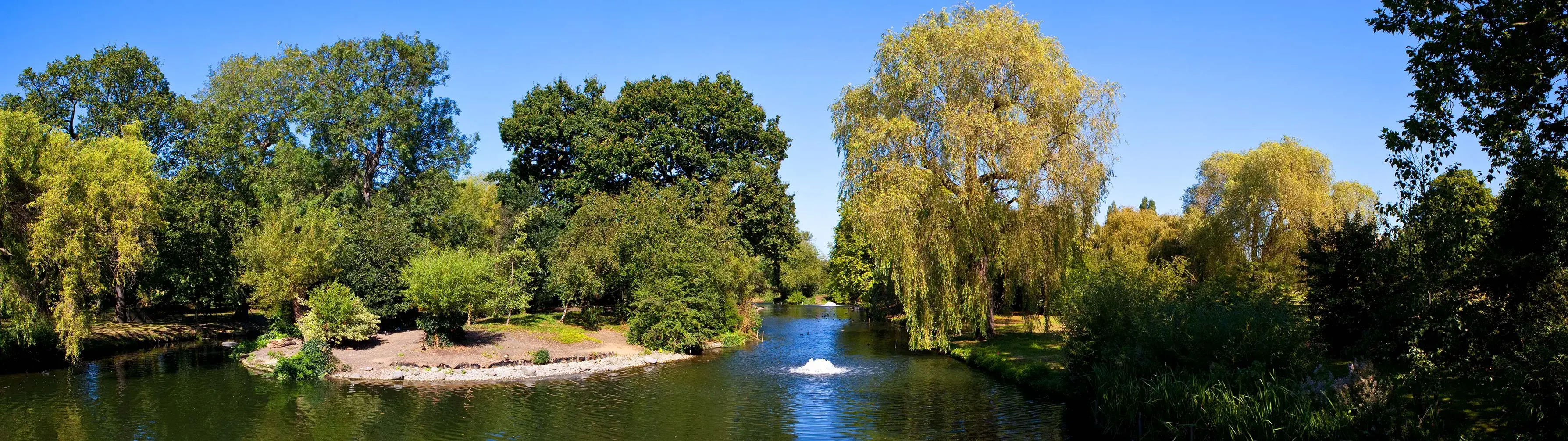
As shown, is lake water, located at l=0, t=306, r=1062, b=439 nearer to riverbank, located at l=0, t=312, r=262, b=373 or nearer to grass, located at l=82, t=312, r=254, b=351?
riverbank, located at l=0, t=312, r=262, b=373

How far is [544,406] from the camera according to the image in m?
23.3

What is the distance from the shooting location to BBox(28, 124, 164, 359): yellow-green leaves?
87.5 ft

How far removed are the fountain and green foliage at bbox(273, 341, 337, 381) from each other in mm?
16788

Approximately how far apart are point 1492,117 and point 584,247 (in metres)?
37.6

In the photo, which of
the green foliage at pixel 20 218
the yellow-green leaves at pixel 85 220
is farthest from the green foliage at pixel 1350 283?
the green foliage at pixel 20 218

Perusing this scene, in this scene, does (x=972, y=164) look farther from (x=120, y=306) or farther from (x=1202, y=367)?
(x=120, y=306)

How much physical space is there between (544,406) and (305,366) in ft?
36.2

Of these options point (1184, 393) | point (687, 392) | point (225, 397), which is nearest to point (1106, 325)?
point (1184, 393)

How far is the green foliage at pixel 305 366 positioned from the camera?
2816cm

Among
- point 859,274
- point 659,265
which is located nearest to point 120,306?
point 659,265

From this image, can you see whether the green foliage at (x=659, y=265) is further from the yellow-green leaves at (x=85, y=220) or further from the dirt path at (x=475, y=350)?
the yellow-green leaves at (x=85, y=220)

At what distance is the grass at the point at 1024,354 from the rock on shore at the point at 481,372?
13870 mm

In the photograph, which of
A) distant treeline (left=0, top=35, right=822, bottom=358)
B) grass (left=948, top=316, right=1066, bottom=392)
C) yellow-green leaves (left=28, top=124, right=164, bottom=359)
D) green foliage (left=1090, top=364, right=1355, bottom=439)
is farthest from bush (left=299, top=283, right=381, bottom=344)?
green foliage (left=1090, top=364, right=1355, bottom=439)

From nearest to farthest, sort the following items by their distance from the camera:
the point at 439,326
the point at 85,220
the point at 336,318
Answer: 1. the point at 85,220
2. the point at 336,318
3. the point at 439,326
